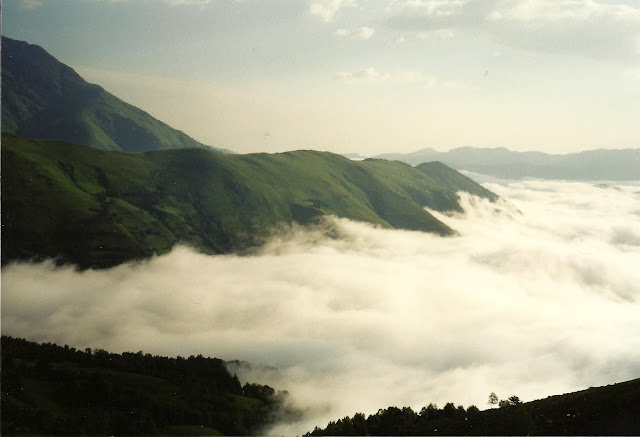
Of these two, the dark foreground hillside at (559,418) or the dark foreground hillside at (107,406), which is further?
the dark foreground hillside at (107,406)

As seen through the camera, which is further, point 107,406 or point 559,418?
point 107,406

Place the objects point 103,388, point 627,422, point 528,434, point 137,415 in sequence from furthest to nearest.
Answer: point 103,388 < point 137,415 < point 528,434 < point 627,422

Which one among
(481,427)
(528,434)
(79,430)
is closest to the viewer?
(528,434)

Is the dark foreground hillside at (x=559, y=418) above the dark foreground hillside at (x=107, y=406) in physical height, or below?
above

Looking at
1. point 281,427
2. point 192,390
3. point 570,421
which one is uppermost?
point 570,421

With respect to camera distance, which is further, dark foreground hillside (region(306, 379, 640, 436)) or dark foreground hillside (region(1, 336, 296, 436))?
dark foreground hillside (region(1, 336, 296, 436))

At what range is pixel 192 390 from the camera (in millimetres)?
196625

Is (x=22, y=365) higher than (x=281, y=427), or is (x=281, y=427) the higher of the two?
(x=22, y=365)

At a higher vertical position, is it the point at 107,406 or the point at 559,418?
the point at 559,418

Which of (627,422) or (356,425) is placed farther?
(356,425)

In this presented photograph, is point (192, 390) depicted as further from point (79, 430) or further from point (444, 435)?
point (444, 435)

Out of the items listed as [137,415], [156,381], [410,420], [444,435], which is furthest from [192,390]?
[444,435]

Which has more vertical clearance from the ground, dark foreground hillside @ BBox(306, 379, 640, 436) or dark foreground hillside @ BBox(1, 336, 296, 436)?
dark foreground hillside @ BBox(306, 379, 640, 436)

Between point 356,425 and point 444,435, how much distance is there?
1622 inches
